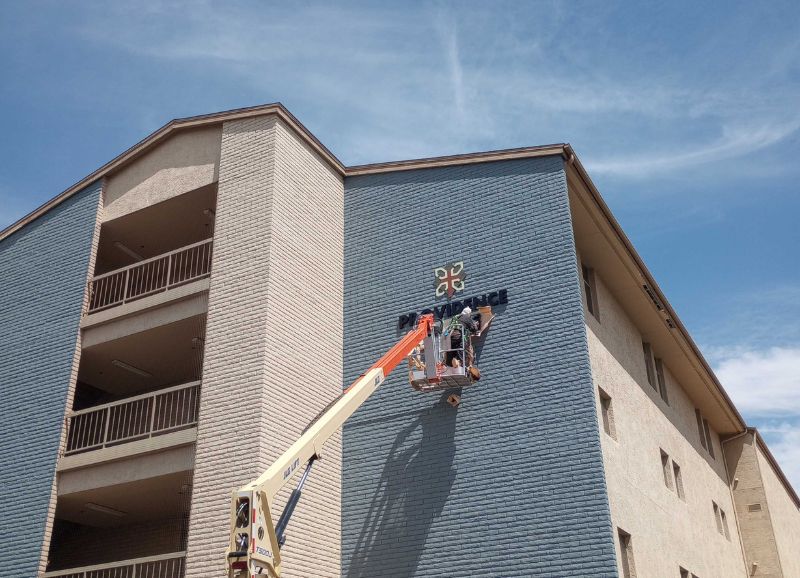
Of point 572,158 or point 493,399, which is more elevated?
point 572,158

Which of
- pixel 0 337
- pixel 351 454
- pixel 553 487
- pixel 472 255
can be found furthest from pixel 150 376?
pixel 553 487

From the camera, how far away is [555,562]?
15.3m

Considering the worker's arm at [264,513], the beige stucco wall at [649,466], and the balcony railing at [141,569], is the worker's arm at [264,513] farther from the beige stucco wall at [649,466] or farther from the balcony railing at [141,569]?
the beige stucco wall at [649,466]

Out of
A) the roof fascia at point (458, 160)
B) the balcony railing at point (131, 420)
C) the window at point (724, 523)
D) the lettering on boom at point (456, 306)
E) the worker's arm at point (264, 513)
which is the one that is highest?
the roof fascia at point (458, 160)

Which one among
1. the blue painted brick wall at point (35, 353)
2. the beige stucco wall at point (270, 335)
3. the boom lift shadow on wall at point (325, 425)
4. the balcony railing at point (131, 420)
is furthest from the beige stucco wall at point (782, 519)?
the blue painted brick wall at point (35, 353)

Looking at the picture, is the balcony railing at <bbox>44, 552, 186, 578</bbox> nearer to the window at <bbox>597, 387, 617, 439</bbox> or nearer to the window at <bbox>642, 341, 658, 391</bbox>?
the window at <bbox>597, 387, 617, 439</bbox>

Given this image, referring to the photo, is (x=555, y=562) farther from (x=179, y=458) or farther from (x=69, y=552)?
(x=69, y=552)

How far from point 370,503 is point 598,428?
4.88 meters

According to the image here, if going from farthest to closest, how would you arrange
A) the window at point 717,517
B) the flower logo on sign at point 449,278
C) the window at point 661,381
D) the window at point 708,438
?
the window at point 708,438 < the window at point 717,517 < the window at point 661,381 < the flower logo on sign at point 449,278

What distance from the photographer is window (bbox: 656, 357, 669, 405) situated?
80.4 ft

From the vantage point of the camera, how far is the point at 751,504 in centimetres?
3005

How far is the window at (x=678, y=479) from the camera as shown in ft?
73.8

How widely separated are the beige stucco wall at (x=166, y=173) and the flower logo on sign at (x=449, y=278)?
6.09m

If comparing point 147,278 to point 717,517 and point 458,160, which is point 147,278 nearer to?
point 458,160
